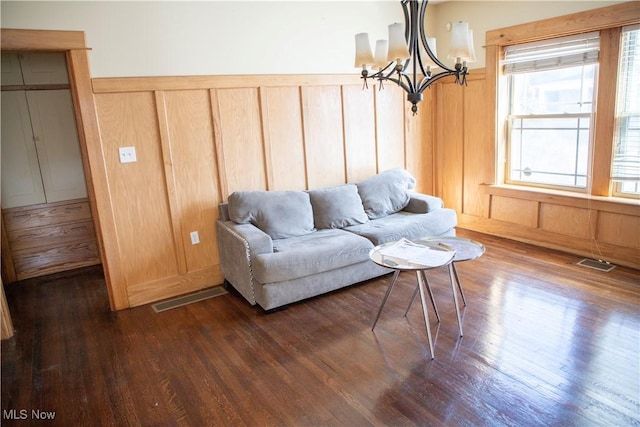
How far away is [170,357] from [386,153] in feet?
10.4

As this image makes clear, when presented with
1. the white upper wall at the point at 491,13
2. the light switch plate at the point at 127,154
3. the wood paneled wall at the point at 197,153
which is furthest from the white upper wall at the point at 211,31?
the white upper wall at the point at 491,13

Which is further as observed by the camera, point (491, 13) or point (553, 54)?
point (491, 13)

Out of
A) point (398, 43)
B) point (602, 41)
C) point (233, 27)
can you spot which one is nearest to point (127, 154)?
point (233, 27)

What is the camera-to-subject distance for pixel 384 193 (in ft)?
14.4

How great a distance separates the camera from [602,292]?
3301 mm

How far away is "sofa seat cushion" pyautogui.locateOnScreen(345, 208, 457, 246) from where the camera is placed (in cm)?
372

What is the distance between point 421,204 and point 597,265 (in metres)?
1.64

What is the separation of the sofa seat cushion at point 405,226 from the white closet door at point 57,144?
306cm

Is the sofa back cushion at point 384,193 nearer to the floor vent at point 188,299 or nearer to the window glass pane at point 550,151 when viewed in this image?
the window glass pane at point 550,151

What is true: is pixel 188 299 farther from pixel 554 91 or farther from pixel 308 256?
pixel 554 91

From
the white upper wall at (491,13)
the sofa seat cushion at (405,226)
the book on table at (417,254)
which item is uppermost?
the white upper wall at (491,13)

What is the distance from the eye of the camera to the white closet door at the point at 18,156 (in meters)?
4.31

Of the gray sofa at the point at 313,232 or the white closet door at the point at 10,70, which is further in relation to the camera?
the white closet door at the point at 10,70

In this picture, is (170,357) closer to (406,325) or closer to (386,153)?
(406,325)
